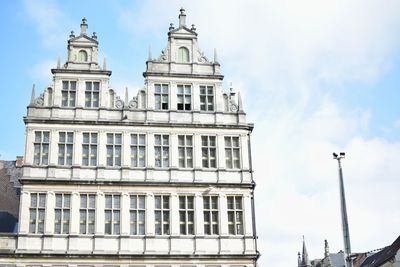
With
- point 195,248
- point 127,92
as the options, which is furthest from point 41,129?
point 195,248

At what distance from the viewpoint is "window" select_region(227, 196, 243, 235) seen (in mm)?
32750

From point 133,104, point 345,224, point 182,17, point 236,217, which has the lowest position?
point 345,224

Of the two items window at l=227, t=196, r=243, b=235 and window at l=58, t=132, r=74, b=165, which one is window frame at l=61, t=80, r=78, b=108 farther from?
window at l=227, t=196, r=243, b=235

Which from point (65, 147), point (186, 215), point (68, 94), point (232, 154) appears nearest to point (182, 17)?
point (68, 94)

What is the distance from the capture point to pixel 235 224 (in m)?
32.8

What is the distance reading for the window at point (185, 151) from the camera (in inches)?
1324

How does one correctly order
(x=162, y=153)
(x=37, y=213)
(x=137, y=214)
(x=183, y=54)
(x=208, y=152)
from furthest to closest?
(x=183, y=54) < (x=208, y=152) < (x=162, y=153) < (x=137, y=214) < (x=37, y=213)

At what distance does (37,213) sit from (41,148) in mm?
3554

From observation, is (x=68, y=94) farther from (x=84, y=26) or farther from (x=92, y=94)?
(x=84, y=26)

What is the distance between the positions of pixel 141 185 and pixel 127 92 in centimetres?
552

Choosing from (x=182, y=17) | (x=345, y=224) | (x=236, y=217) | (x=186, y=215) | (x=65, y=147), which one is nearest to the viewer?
(x=345, y=224)

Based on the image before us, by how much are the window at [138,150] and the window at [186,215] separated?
2957 mm

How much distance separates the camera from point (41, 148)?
108 feet

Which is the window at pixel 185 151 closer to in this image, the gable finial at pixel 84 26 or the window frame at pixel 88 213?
the window frame at pixel 88 213
